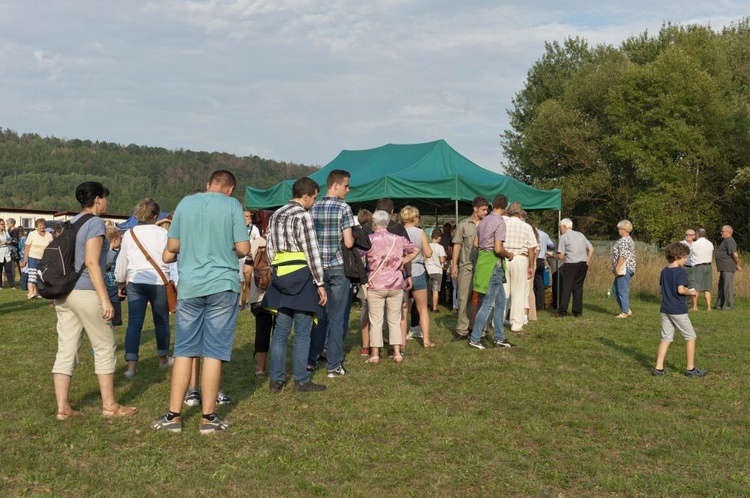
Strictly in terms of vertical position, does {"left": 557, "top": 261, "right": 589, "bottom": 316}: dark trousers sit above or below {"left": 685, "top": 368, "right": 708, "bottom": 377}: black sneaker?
above

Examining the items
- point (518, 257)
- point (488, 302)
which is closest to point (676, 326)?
point (488, 302)

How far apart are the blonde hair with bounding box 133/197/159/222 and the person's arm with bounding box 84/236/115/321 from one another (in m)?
1.54

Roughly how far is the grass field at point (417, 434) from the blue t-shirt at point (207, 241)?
1009 millimetres

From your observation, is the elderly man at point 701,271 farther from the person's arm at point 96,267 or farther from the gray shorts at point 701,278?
the person's arm at point 96,267

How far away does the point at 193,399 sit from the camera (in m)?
5.60

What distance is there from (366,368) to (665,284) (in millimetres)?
3023

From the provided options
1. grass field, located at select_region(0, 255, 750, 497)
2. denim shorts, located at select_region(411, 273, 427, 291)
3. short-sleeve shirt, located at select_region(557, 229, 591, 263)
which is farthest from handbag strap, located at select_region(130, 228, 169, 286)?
short-sleeve shirt, located at select_region(557, 229, 591, 263)

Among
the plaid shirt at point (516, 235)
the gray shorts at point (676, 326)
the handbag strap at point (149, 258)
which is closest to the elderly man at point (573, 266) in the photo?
the plaid shirt at point (516, 235)

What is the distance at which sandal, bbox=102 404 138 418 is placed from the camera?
5172 mm

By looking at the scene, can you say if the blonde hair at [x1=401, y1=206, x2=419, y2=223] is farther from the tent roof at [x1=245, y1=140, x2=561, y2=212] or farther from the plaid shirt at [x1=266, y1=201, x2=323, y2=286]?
the tent roof at [x1=245, y1=140, x2=561, y2=212]

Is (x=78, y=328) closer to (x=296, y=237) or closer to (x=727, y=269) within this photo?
(x=296, y=237)

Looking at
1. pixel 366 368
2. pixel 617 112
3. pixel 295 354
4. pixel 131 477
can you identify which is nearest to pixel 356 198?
pixel 366 368

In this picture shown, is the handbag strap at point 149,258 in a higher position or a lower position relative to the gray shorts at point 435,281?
higher

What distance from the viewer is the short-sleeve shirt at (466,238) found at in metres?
9.34
